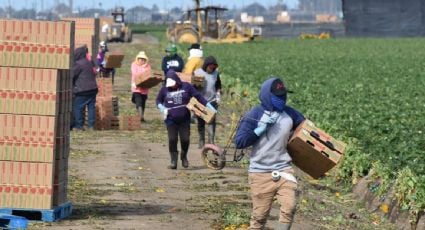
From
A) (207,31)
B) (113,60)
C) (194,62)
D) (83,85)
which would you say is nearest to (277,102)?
(194,62)

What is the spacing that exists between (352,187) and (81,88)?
8.47m

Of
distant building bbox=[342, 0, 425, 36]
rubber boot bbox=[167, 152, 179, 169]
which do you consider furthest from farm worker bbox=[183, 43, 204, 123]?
distant building bbox=[342, 0, 425, 36]

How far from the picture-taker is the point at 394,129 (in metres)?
22.2

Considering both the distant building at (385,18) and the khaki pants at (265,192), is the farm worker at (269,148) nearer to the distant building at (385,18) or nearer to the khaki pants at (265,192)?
the khaki pants at (265,192)

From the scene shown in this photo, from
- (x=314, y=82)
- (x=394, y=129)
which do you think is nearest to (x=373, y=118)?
(x=394, y=129)

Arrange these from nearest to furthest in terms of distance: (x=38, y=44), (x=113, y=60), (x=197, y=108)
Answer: (x=38, y=44) → (x=197, y=108) → (x=113, y=60)

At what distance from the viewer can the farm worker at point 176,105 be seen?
19.7m

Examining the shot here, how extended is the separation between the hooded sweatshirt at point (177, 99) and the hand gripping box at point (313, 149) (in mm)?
6899

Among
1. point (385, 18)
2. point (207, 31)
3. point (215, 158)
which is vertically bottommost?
point (207, 31)

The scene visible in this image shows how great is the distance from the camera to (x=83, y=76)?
82.8ft

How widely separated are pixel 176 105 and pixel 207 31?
71.2 m

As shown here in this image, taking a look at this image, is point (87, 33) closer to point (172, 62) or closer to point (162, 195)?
point (172, 62)

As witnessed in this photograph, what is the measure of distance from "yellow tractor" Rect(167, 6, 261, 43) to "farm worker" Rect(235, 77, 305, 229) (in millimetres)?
72219

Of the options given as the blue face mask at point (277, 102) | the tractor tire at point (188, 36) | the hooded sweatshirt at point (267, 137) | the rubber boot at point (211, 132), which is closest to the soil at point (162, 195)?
the rubber boot at point (211, 132)
